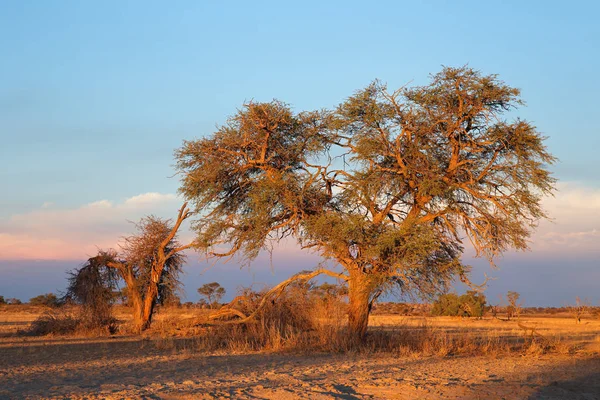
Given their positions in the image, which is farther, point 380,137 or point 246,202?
point 246,202

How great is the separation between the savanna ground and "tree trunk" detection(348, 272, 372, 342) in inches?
21.1

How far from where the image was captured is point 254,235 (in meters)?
17.4

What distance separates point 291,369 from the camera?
12.1m

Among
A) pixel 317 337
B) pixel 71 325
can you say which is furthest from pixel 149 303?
pixel 317 337

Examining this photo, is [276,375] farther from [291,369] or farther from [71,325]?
[71,325]

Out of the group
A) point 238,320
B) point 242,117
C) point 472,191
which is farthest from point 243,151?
point 472,191

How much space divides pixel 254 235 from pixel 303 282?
2.05 m

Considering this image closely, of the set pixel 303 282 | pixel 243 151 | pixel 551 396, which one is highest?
pixel 243 151

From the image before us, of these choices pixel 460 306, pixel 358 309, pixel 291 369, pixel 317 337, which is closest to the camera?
pixel 291 369

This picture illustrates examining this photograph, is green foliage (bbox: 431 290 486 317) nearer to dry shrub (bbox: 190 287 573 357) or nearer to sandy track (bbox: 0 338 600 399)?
dry shrub (bbox: 190 287 573 357)

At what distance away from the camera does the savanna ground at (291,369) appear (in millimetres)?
9266

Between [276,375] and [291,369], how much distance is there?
117 cm

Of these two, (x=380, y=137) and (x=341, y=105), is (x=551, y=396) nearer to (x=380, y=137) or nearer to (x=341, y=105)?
(x=380, y=137)

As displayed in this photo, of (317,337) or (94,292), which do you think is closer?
(317,337)
